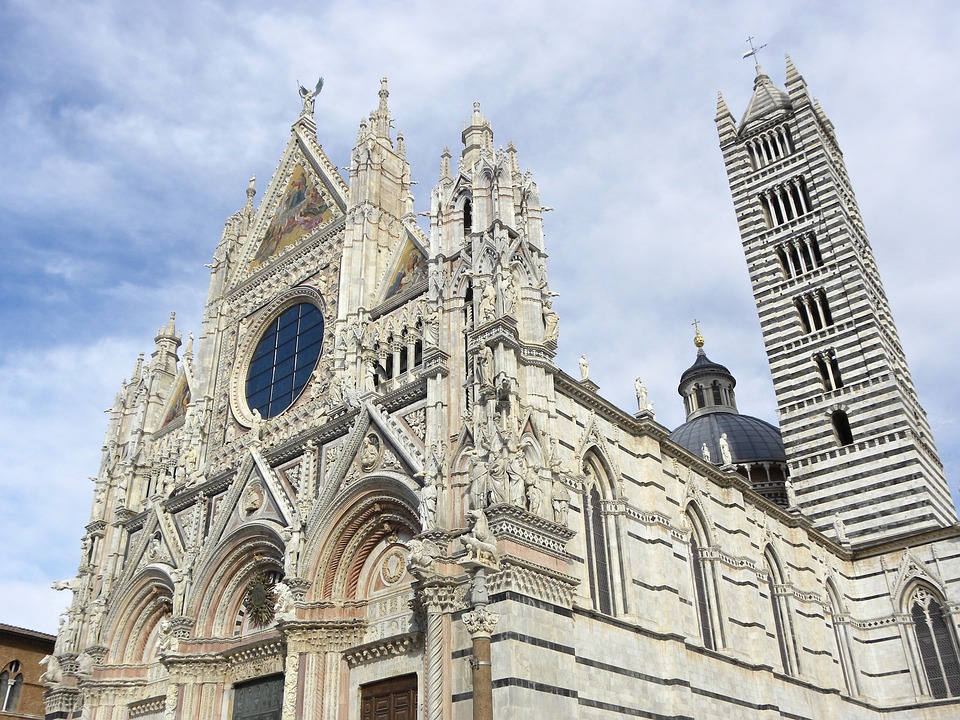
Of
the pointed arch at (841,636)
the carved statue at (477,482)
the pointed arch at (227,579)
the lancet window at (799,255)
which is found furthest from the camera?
the lancet window at (799,255)

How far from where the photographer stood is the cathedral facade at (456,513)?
45.3ft

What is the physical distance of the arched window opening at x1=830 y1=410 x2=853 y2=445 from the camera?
28109mm

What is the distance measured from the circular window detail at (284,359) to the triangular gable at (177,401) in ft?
8.65

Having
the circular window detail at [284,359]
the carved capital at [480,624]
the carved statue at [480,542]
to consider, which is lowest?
the carved capital at [480,624]

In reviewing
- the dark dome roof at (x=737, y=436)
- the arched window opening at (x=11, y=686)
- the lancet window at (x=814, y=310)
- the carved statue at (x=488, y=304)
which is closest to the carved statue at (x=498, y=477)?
the carved statue at (x=488, y=304)

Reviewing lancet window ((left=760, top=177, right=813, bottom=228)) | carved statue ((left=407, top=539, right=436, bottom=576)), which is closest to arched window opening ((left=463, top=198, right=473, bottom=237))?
carved statue ((left=407, top=539, right=436, bottom=576))

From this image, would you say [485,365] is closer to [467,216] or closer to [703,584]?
[467,216]

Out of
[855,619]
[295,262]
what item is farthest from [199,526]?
[855,619]

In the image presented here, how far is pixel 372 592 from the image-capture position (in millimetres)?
15883

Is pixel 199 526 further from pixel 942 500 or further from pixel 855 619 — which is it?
pixel 942 500

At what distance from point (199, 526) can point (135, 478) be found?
15.0 ft

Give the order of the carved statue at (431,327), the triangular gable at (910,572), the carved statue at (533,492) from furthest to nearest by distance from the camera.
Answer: the triangular gable at (910,572), the carved statue at (431,327), the carved statue at (533,492)

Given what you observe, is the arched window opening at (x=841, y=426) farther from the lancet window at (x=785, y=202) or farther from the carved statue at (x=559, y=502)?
the carved statue at (x=559, y=502)

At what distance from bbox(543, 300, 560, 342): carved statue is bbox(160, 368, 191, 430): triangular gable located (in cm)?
1224
